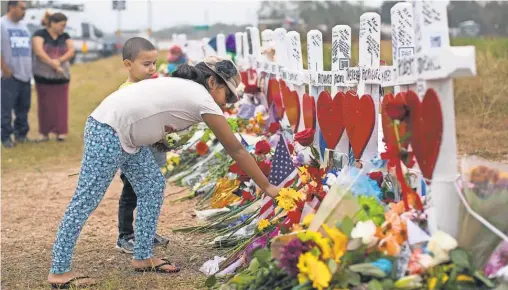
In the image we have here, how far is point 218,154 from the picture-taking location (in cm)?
641

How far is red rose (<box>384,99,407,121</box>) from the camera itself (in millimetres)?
3037

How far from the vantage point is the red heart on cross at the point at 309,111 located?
4707 mm

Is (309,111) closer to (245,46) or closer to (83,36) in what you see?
(245,46)

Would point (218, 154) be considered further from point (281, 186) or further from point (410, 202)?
point (410, 202)

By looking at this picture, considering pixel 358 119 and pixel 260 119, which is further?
pixel 260 119

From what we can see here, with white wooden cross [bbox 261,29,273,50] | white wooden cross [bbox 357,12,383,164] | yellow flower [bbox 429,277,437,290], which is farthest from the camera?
white wooden cross [bbox 261,29,273,50]

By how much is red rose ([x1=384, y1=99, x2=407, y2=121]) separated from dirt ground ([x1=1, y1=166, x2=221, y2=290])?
1.38 m

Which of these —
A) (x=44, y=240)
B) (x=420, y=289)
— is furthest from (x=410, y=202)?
(x=44, y=240)

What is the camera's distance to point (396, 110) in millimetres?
3037

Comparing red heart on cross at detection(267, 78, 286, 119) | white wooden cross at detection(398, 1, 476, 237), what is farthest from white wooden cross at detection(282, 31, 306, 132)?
white wooden cross at detection(398, 1, 476, 237)

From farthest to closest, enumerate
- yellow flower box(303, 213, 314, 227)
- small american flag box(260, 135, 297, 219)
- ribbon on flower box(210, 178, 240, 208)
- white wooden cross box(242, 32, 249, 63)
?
white wooden cross box(242, 32, 249, 63) < ribbon on flower box(210, 178, 240, 208) < small american flag box(260, 135, 297, 219) < yellow flower box(303, 213, 314, 227)

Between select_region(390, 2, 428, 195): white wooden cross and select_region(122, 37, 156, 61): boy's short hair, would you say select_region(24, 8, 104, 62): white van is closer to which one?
select_region(122, 37, 156, 61): boy's short hair

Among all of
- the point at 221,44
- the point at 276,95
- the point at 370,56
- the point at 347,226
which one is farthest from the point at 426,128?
the point at 221,44

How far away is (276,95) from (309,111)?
4.66 feet
